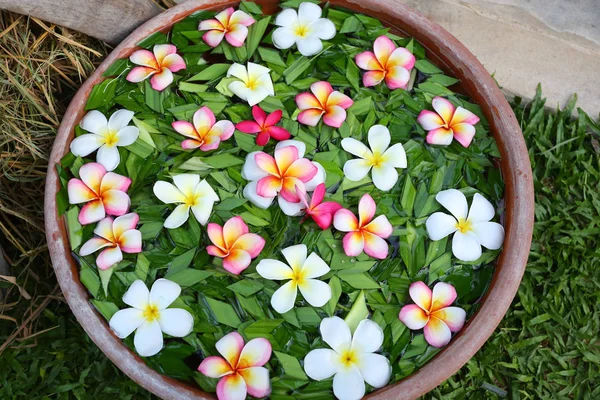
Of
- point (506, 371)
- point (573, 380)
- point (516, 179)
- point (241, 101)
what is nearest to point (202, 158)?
point (241, 101)

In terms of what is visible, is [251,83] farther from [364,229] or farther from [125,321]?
[125,321]

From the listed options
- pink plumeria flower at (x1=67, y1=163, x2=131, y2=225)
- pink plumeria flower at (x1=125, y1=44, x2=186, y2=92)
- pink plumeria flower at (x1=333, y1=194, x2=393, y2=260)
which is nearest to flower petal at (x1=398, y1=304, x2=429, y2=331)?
pink plumeria flower at (x1=333, y1=194, x2=393, y2=260)

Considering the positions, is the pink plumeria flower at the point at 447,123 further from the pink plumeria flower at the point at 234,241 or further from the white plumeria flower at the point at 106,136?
the white plumeria flower at the point at 106,136

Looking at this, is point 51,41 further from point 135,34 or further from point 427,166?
point 427,166

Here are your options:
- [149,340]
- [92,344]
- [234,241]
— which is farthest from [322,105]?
[92,344]

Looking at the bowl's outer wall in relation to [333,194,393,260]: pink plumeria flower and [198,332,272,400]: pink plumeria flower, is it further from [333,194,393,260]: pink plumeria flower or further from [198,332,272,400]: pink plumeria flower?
[333,194,393,260]: pink plumeria flower

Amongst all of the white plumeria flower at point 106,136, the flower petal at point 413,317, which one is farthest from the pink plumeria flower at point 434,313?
the white plumeria flower at point 106,136
